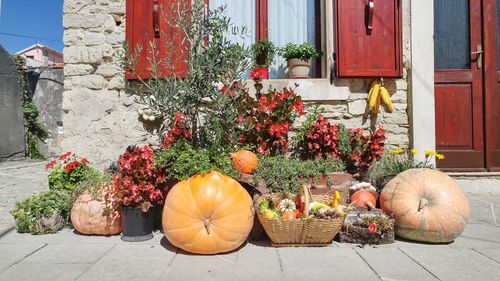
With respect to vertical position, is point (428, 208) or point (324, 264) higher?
point (428, 208)

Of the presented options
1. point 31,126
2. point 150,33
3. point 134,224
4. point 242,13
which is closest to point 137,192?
point 134,224

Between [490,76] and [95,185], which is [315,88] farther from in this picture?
[95,185]

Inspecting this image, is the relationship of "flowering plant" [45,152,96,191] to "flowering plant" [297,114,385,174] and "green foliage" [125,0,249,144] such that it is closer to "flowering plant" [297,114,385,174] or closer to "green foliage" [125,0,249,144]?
"green foliage" [125,0,249,144]

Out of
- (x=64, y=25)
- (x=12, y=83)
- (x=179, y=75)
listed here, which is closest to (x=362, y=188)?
(x=179, y=75)

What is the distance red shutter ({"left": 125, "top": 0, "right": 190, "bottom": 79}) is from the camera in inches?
177

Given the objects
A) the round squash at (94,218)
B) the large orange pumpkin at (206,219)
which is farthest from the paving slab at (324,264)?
the round squash at (94,218)

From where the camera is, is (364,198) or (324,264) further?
(364,198)

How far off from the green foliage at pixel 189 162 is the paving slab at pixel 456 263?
1756mm

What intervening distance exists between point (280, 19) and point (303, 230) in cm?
307

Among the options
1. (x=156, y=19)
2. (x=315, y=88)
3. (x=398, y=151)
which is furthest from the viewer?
(x=315, y=88)

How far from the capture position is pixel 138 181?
139 inches

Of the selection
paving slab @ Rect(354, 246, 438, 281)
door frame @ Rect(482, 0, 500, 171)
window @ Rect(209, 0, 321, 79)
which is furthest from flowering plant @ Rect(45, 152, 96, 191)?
door frame @ Rect(482, 0, 500, 171)

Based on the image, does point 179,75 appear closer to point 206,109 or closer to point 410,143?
point 206,109

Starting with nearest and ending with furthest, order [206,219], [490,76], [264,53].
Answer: [206,219] < [264,53] < [490,76]
